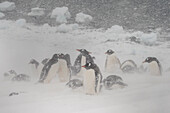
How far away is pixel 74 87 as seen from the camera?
1723 mm

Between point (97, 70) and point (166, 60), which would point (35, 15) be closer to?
point (97, 70)

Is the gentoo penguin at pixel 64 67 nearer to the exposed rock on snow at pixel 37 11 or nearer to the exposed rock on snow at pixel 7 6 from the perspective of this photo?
the exposed rock on snow at pixel 37 11

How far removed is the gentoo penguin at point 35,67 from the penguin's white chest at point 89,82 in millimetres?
261

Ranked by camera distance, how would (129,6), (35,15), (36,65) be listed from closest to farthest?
(36,65)
(35,15)
(129,6)

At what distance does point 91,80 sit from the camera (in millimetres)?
1701

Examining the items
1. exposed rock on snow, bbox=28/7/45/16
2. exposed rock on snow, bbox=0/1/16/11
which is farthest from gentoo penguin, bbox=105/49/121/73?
exposed rock on snow, bbox=0/1/16/11

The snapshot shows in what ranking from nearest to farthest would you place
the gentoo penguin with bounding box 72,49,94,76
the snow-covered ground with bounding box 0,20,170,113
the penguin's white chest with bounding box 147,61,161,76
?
1. the snow-covered ground with bounding box 0,20,170,113
2. the gentoo penguin with bounding box 72,49,94,76
3. the penguin's white chest with bounding box 147,61,161,76

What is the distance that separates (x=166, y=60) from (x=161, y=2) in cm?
37

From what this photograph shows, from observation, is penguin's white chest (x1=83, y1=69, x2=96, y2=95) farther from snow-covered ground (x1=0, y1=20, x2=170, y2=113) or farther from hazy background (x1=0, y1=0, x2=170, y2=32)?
hazy background (x1=0, y1=0, x2=170, y2=32)

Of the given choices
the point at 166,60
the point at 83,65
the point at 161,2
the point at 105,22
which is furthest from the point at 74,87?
the point at 161,2

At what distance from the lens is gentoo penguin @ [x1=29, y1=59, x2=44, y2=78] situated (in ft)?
5.63

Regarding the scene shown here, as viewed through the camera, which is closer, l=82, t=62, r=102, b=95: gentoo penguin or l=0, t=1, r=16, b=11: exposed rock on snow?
l=82, t=62, r=102, b=95: gentoo penguin

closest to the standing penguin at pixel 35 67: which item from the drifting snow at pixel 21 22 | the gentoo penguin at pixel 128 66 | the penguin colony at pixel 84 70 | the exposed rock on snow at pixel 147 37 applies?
the penguin colony at pixel 84 70

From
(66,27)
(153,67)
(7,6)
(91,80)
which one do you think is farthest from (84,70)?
(7,6)
